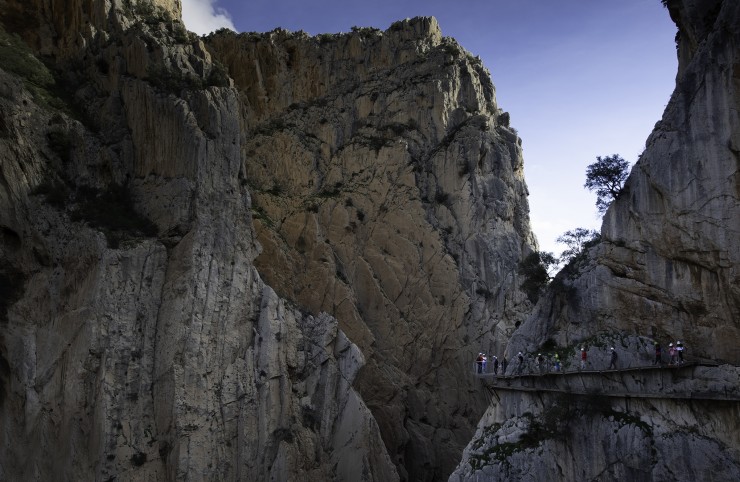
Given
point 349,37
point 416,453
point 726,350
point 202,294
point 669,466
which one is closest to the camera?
point 669,466

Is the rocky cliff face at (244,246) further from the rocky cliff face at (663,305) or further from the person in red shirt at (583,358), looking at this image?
the person in red shirt at (583,358)

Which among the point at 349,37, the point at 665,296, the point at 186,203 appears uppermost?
the point at 349,37

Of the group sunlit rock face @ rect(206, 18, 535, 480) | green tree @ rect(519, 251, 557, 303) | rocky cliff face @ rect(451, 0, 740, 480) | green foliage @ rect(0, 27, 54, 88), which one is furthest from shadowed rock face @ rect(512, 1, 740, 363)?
green foliage @ rect(0, 27, 54, 88)

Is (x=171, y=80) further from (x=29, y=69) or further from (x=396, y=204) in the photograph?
(x=396, y=204)

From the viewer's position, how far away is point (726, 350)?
30766 millimetres

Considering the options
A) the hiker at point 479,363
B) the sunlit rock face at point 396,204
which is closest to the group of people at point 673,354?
the hiker at point 479,363

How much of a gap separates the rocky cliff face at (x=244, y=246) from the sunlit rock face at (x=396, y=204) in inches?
6.1

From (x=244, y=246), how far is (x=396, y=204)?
15.4 m

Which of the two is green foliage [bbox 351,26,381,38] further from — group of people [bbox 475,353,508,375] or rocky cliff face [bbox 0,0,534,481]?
group of people [bbox 475,353,508,375]

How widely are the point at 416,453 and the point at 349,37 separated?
3229 cm

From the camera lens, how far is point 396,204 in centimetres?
5362

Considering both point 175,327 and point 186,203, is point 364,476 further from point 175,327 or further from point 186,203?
point 186,203

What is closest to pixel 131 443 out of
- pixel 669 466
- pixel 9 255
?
pixel 9 255

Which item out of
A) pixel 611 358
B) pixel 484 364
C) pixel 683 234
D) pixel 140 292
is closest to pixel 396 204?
pixel 484 364
